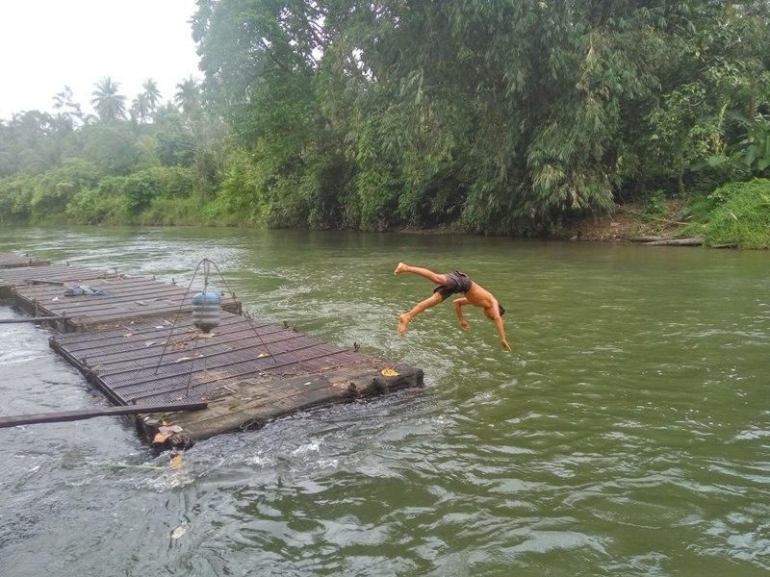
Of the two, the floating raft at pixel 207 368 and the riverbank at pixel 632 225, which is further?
the riverbank at pixel 632 225

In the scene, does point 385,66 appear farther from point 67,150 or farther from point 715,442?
point 67,150

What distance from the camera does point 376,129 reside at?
75.1 feet

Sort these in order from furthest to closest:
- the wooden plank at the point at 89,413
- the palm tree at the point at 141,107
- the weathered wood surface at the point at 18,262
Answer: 1. the palm tree at the point at 141,107
2. the weathered wood surface at the point at 18,262
3. the wooden plank at the point at 89,413

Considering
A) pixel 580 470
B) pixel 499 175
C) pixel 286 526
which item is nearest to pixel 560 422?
pixel 580 470

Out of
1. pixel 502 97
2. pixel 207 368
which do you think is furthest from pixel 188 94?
pixel 207 368

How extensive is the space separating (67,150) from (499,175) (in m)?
63.0

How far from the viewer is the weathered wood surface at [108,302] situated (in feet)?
29.1

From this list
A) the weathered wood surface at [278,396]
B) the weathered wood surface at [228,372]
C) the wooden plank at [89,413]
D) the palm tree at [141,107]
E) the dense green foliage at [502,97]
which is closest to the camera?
the wooden plank at [89,413]

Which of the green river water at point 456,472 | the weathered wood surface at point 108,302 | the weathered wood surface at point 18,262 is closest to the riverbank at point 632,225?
the green river water at point 456,472

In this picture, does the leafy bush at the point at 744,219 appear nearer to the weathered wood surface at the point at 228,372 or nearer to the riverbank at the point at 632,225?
the riverbank at the point at 632,225

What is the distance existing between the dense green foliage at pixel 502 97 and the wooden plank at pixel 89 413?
48.9ft

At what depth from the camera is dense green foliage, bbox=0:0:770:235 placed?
698 inches

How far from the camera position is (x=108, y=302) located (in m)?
10.2

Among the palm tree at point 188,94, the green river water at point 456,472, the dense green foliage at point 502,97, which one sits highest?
the palm tree at point 188,94
